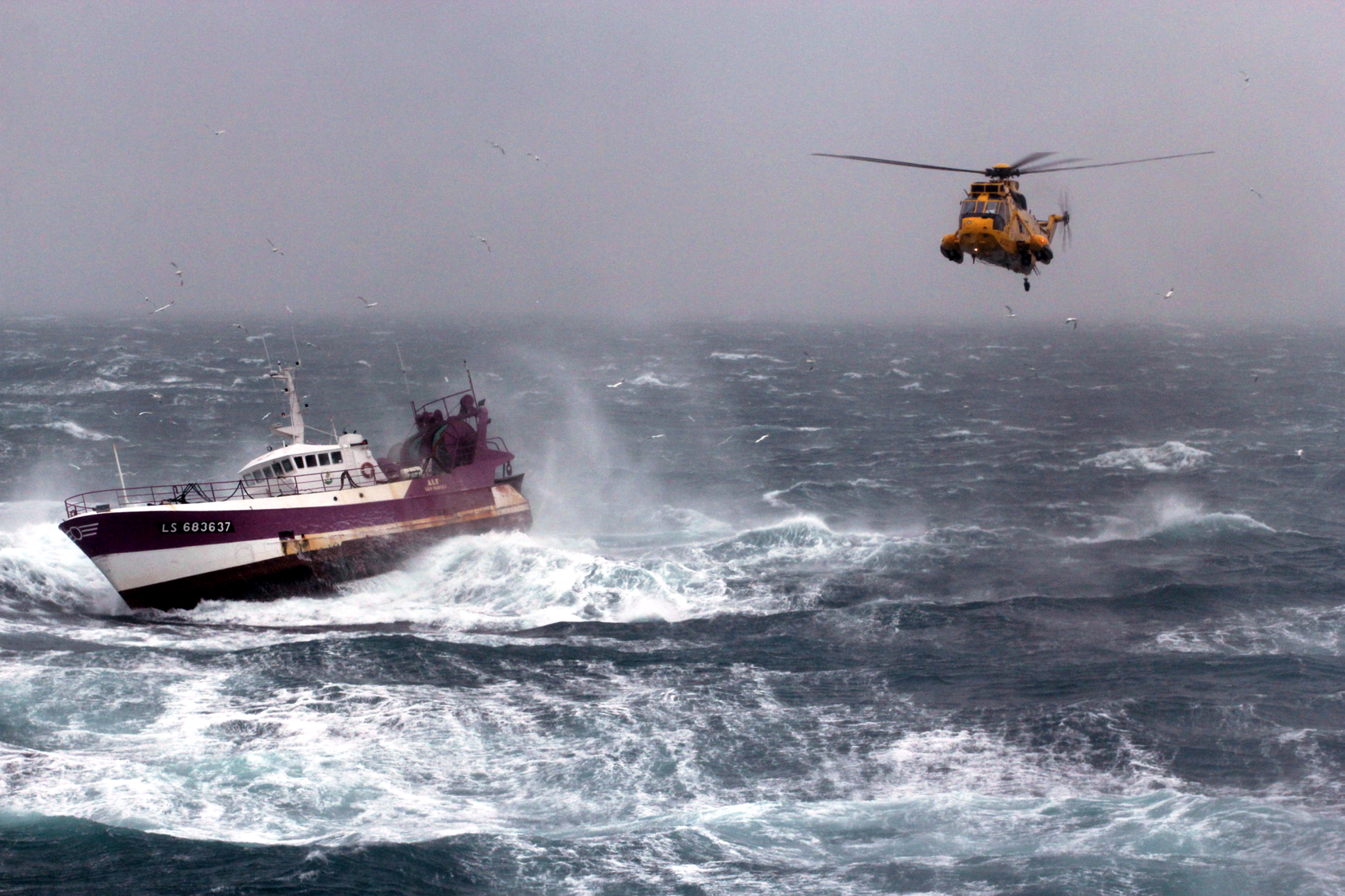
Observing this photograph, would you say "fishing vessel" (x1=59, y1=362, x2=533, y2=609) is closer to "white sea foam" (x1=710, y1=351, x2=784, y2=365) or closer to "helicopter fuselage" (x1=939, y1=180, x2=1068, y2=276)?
"helicopter fuselage" (x1=939, y1=180, x2=1068, y2=276)

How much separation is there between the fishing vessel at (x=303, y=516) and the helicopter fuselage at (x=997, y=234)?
24.5m

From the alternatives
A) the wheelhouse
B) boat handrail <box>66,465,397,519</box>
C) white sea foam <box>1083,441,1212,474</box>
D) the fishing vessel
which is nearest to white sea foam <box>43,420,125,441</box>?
the fishing vessel

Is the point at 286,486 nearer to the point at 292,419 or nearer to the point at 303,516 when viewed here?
the point at 303,516

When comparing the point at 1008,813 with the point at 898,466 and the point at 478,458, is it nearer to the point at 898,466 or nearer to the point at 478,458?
the point at 478,458

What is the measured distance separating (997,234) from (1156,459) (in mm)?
43588

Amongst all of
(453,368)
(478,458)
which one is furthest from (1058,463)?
(453,368)

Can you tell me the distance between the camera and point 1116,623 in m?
39.0

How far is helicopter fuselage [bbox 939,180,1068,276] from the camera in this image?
105 feet

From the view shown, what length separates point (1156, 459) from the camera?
70.1 meters

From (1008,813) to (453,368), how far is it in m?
101

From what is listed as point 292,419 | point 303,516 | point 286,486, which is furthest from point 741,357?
point 303,516

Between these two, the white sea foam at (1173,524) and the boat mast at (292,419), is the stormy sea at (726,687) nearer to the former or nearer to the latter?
the white sea foam at (1173,524)

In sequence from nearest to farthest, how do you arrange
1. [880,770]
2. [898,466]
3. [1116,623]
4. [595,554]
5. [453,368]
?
[880,770] < [1116,623] < [595,554] < [898,466] < [453,368]

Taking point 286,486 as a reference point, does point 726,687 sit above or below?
below
